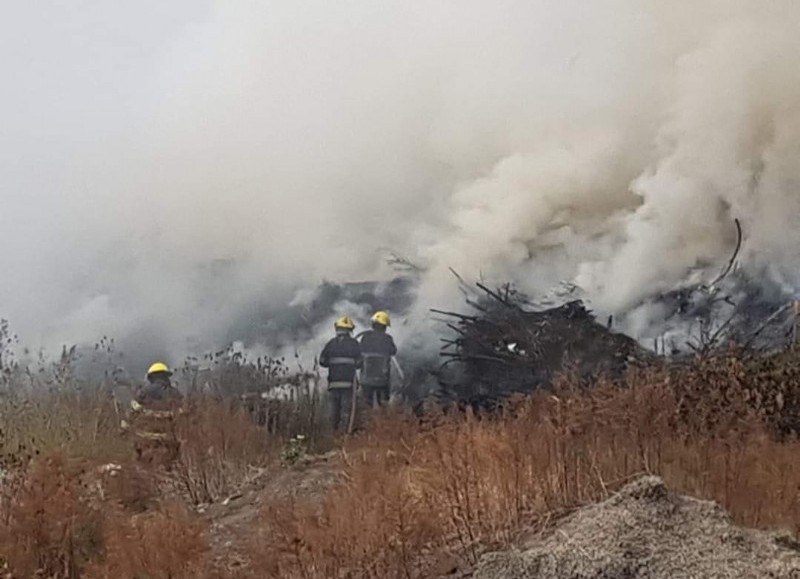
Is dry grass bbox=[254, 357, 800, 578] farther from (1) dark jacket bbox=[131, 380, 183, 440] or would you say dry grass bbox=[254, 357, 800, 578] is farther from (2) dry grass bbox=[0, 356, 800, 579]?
(1) dark jacket bbox=[131, 380, 183, 440]

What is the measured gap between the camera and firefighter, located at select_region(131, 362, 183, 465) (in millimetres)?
9023

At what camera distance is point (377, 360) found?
1309 cm

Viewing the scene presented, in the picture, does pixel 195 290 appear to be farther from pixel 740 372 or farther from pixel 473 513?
pixel 473 513

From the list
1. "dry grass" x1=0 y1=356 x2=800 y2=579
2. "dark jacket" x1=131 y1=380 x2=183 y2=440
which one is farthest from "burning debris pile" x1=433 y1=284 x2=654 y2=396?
"dry grass" x1=0 y1=356 x2=800 y2=579

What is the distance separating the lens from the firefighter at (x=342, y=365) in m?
12.4

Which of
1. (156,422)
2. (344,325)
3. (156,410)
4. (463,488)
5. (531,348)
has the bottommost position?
(463,488)

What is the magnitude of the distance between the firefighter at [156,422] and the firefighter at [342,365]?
1.90m

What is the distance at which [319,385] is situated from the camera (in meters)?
12.3

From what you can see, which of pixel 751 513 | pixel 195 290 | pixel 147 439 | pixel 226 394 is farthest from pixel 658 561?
pixel 195 290

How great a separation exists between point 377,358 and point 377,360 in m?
0.02

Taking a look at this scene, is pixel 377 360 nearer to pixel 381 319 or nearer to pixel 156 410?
pixel 381 319

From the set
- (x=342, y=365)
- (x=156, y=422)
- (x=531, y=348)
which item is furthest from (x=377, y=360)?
(x=156, y=422)

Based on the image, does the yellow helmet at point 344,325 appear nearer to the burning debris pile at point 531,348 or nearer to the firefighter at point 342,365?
the firefighter at point 342,365

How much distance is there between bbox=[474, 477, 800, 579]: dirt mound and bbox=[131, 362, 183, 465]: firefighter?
15.3ft
